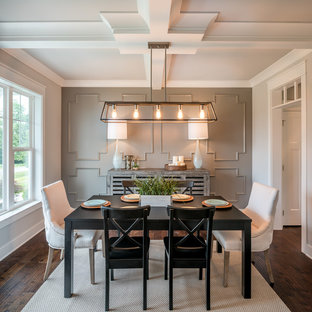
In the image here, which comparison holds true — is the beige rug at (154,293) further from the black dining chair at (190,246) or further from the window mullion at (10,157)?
the window mullion at (10,157)

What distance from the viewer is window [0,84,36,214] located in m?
2.87

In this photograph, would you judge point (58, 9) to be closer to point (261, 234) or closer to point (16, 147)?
point (16, 147)

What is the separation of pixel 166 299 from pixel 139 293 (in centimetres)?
24

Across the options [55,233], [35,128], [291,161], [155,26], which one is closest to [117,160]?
[35,128]

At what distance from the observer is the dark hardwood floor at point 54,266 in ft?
6.43

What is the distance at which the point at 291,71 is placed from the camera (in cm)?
309

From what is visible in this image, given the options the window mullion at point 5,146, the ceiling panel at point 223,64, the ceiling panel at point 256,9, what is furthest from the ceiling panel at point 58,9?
the ceiling panel at point 223,64

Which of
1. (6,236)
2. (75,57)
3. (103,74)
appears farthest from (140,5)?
(6,236)

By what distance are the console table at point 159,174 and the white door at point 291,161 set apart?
1.24 meters

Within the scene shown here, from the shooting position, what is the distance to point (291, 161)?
3771 millimetres

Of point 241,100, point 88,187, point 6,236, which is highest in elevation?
point 241,100

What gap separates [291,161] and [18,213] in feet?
13.1

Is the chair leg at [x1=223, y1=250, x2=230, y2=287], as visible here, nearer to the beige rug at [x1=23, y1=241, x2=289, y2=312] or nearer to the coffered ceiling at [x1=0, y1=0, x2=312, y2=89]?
the beige rug at [x1=23, y1=241, x2=289, y2=312]

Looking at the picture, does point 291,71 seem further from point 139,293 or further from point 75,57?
point 139,293
